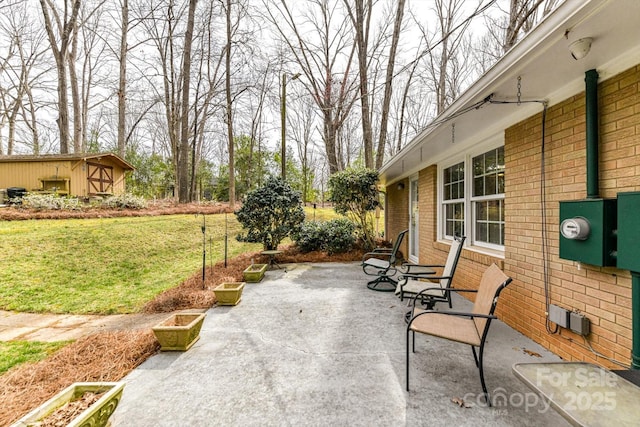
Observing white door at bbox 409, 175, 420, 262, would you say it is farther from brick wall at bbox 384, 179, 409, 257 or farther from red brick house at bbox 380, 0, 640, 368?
red brick house at bbox 380, 0, 640, 368

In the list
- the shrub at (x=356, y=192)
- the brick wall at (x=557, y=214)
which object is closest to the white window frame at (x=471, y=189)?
the brick wall at (x=557, y=214)

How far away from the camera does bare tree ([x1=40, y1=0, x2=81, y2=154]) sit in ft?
44.4

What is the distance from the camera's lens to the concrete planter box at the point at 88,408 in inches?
60.1

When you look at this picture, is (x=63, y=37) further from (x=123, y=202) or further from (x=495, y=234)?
(x=495, y=234)

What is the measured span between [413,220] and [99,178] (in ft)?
61.1

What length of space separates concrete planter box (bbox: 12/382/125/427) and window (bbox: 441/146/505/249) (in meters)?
4.35

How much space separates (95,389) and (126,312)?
125 inches

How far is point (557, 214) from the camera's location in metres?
2.69

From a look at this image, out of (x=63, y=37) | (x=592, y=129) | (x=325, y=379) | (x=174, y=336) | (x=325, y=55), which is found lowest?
(x=325, y=379)

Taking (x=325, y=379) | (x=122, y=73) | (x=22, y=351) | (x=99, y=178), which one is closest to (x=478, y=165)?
(x=325, y=379)

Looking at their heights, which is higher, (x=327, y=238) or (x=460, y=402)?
(x=327, y=238)

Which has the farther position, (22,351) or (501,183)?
(501,183)

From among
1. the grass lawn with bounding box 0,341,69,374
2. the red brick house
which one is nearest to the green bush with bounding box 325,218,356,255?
the red brick house

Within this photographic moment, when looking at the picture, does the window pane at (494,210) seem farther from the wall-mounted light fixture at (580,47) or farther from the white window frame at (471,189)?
the wall-mounted light fixture at (580,47)
